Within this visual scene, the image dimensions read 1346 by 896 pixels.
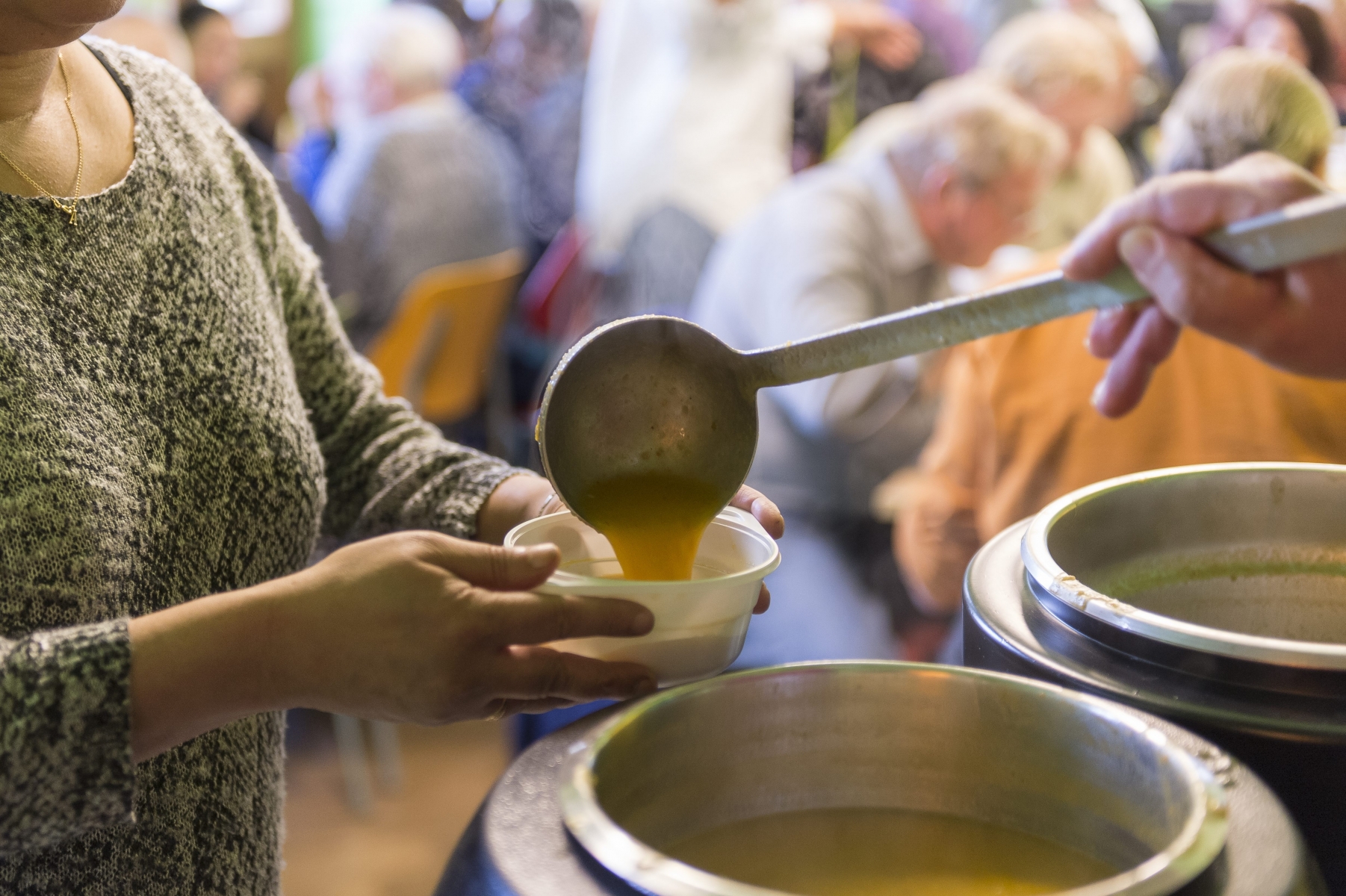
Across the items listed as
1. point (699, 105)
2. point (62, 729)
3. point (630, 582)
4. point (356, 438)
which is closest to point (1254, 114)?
point (356, 438)

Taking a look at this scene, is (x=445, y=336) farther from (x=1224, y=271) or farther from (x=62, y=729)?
(x=62, y=729)

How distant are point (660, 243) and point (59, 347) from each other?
8.39 feet

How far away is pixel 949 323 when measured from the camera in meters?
0.90

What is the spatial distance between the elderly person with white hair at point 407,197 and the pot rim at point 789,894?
273cm

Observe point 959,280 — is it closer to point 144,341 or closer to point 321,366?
point 321,366

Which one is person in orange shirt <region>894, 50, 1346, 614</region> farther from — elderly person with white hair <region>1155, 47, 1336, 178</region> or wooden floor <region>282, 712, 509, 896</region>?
wooden floor <region>282, 712, 509, 896</region>

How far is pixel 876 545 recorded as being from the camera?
2.44 meters

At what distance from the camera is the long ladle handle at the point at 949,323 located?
2.90 ft

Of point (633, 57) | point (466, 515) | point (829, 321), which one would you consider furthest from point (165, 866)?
point (633, 57)

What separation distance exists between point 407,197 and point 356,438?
2.46m

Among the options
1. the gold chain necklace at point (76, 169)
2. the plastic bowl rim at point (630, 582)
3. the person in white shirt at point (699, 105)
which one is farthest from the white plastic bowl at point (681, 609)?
the person in white shirt at point (699, 105)

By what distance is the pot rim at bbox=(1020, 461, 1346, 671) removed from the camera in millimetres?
667

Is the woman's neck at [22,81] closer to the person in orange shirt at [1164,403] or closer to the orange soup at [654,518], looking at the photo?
the orange soup at [654,518]

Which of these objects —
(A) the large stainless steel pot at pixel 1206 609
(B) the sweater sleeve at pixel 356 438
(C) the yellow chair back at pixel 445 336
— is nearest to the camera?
(A) the large stainless steel pot at pixel 1206 609
